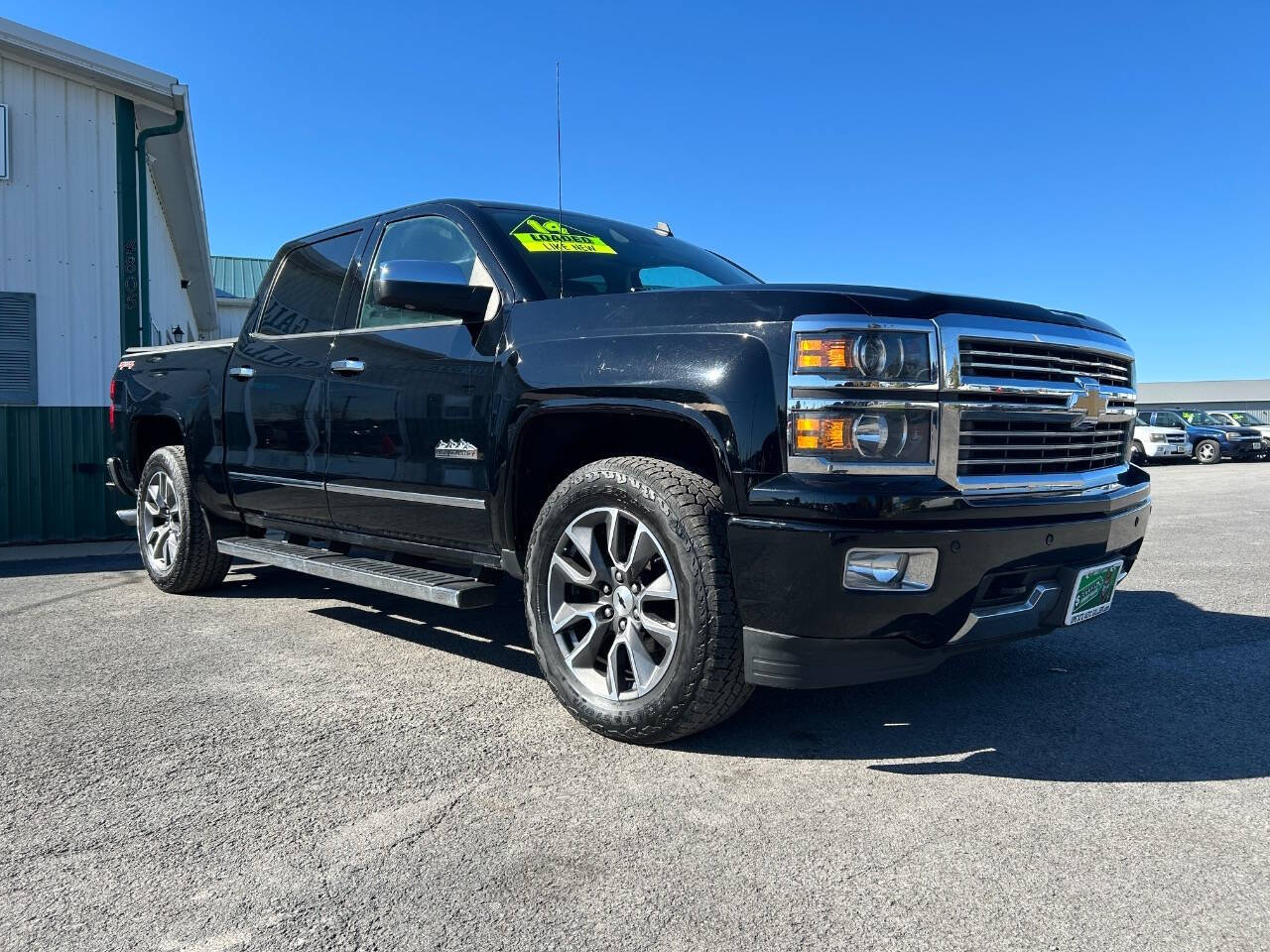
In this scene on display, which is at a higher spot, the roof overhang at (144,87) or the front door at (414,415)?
the roof overhang at (144,87)

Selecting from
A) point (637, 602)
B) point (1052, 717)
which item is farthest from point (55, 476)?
point (1052, 717)

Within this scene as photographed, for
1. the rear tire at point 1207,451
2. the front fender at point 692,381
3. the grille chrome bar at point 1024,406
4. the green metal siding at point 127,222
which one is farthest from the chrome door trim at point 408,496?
the rear tire at point 1207,451

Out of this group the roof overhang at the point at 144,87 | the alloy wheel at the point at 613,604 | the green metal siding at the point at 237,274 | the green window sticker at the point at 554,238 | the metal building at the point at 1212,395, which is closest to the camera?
the alloy wheel at the point at 613,604

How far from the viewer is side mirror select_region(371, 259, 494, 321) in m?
3.49

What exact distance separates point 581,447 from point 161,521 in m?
3.72

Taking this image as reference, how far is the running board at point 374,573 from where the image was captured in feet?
11.9

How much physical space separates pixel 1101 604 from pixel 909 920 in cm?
173

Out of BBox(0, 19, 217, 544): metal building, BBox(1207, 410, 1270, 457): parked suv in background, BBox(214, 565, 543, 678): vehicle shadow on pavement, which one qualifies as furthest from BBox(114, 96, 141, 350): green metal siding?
BBox(1207, 410, 1270, 457): parked suv in background

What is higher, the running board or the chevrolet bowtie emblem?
the chevrolet bowtie emblem

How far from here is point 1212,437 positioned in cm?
2712

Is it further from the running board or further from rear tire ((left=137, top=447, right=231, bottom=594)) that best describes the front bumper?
rear tire ((left=137, top=447, right=231, bottom=594))

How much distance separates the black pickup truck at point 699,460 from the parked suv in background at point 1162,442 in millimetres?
25742

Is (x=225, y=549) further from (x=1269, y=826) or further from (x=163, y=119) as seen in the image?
(x=163, y=119)

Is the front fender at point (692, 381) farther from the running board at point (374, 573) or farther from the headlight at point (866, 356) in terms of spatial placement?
the running board at point (374, 573)
